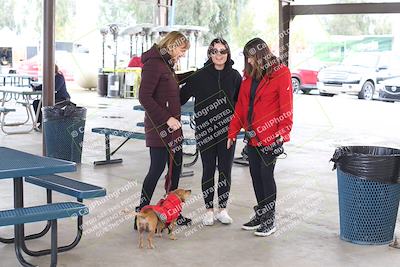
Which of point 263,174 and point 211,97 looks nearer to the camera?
point 263,174

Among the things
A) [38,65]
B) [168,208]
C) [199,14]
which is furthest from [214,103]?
[199,14]

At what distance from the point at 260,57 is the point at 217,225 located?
135cm

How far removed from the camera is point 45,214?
3365 mm

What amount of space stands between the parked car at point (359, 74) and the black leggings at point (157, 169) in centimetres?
1470

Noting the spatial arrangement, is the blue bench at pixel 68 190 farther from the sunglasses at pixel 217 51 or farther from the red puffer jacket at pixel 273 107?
the sunglasses at pixel 217 51

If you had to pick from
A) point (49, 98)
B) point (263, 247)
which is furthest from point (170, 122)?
point (49, 98)

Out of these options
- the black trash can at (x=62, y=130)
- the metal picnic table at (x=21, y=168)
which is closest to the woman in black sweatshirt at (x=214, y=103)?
the metal picnic table at (x=21, y=168)

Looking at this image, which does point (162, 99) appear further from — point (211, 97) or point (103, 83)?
point (103, 83)

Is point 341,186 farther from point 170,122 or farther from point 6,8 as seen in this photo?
point 6,8

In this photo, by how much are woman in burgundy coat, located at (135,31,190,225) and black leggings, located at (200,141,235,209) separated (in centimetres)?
27

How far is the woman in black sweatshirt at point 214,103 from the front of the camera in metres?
4.44

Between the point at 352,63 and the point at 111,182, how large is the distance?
14251 millimetres

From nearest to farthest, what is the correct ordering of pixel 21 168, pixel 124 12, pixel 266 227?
pixel 21 168 < pixel 266 227 < pixel 124 12

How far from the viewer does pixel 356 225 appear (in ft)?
13.9
